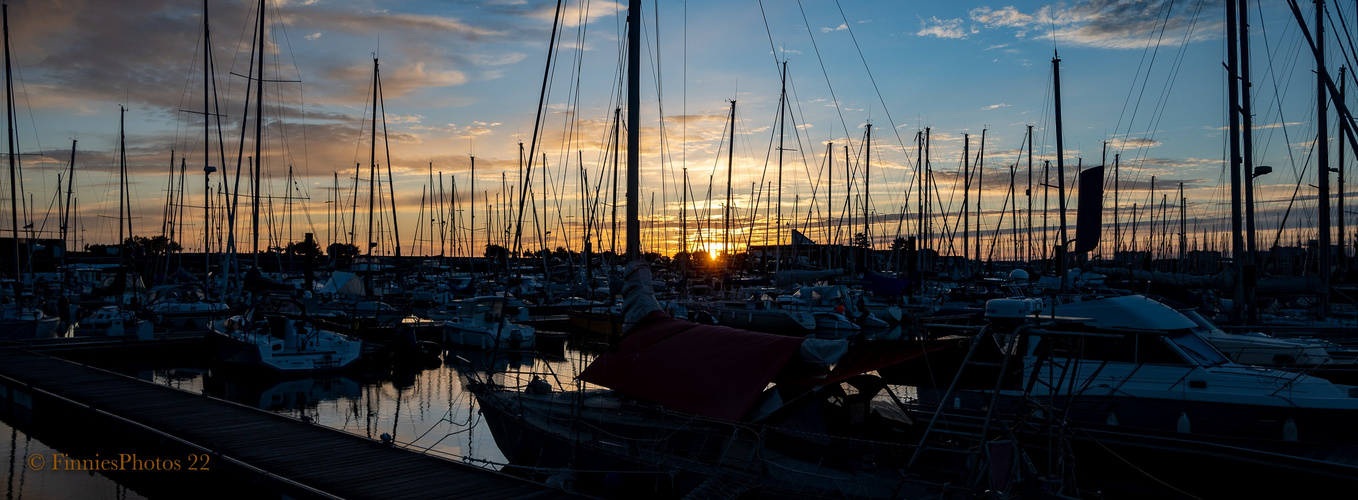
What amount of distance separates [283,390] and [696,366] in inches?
925

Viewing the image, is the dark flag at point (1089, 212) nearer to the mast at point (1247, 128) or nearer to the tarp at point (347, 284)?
the mast at point (1247, 128)

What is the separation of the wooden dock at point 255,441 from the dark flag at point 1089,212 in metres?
8.26

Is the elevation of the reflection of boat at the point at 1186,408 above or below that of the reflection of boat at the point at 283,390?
Answer: above

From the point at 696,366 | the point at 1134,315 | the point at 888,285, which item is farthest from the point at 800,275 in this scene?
the point at 696,366

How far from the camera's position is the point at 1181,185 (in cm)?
7050

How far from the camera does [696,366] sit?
12578 mm

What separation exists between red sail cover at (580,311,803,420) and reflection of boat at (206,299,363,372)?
71.3ft

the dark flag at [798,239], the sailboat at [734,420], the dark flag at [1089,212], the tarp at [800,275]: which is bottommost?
the sailboat at [734,420]

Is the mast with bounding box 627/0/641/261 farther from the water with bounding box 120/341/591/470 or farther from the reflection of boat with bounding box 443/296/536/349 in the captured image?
the reflection of boat with bounding box 443/296/536/349

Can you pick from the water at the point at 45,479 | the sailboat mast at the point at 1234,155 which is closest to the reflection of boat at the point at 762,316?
the sailboat mast at the point at 1234,155

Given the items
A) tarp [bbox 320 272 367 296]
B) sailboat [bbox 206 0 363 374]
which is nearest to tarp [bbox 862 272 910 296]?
sailboat [bbox 206 0 363 374]

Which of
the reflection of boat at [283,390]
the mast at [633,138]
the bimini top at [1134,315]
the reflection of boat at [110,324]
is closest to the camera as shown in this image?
the mast at [633,138]

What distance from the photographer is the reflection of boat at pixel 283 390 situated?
27734mm

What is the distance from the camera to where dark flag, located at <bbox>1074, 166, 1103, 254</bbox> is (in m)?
10.9
